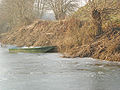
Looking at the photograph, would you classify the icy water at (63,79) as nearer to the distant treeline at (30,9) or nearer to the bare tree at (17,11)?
the distant treeline at (30,9)

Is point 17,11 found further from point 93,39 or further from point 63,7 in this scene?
point 93,39

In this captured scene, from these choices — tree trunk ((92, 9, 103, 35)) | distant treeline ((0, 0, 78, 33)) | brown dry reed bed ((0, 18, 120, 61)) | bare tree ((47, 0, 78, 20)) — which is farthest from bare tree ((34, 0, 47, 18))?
tree trunk ((92, 9, 103, 35))

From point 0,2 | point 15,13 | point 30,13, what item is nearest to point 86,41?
point 30,13

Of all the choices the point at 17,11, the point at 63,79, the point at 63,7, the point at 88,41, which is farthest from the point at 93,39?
the point at 17,11

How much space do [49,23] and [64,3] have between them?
4503 mm

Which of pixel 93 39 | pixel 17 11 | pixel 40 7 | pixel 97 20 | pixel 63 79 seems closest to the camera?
pixel 63 79

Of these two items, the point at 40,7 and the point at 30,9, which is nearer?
the point at 40,7

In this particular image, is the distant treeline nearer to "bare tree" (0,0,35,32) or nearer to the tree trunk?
"bare tree" (0,0,35,32)

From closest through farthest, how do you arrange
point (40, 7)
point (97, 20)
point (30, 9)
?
point (97, 20), point (40, 7), point (30, 9)

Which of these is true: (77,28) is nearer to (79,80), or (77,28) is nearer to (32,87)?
(79,80)

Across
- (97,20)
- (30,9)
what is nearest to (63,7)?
(30,9)

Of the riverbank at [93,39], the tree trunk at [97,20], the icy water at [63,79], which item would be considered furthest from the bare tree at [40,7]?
the icy water at [63,79]

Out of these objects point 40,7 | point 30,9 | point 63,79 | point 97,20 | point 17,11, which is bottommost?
point 63,79

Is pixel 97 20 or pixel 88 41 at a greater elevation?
pixel 97 20
